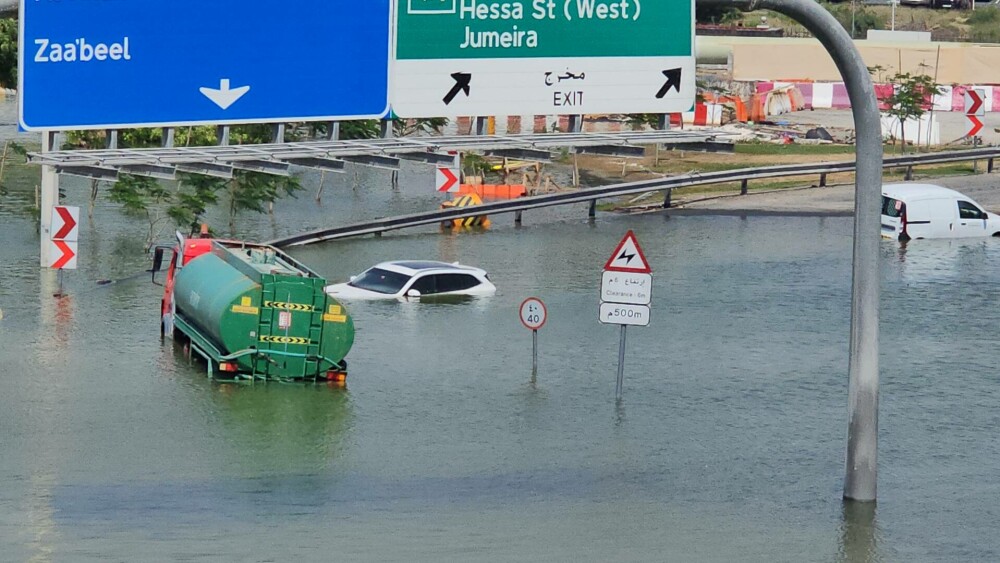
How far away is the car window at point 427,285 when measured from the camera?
3456cm

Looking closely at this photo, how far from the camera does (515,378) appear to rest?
2745 centimetres

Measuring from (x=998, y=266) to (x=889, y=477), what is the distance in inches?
854

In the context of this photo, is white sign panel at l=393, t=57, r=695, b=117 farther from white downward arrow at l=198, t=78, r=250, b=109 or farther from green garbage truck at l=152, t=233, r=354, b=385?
green garbage truck at l=152, t=233, r=354, b=385

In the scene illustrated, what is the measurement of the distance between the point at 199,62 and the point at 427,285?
19.6m

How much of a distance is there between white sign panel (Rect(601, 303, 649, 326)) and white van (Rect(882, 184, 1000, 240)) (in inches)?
862

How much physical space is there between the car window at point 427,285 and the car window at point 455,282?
0.11 metres

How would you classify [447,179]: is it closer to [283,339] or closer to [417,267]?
[417,267]

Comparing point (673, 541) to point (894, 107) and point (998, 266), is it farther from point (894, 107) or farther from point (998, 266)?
point (894, 107)

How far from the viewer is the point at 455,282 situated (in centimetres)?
3494

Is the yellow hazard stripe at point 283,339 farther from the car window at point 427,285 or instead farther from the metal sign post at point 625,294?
the car window at point 427,285

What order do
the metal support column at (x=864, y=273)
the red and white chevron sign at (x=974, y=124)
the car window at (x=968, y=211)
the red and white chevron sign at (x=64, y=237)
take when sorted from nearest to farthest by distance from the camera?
the metal support column at (x=864, y=273) < the red and white chevron sign at (x=64, y=237) < the car window at (x=968, y=211) < the red and white chevron sign at (x=974, y=124)

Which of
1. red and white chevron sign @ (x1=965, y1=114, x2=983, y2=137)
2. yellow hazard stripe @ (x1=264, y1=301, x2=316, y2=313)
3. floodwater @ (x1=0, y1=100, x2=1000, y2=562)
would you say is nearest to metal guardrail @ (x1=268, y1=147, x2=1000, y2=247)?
red and white chevron sign @ (x1=965, y1=114, x2=983, y2=137)

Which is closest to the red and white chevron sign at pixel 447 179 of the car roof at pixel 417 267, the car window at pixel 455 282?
the car roof at pixel 417 267

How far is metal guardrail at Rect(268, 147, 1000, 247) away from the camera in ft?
143
